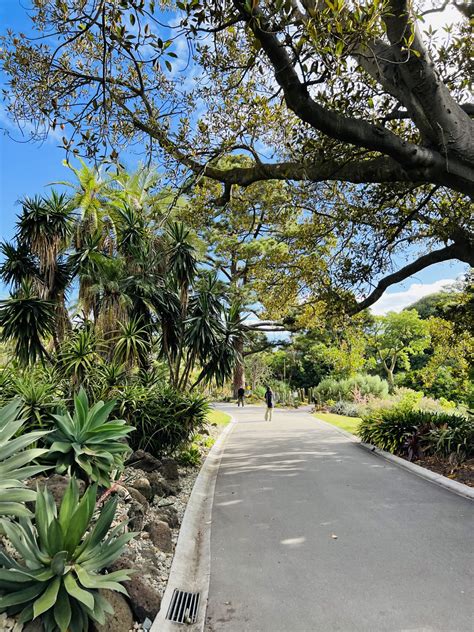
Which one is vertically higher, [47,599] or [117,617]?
[47,599]

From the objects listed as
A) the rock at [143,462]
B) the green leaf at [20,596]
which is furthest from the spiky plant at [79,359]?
the green leaf at [20,596]

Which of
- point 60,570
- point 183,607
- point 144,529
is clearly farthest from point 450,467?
point 60,570

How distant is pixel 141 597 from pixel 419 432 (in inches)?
320

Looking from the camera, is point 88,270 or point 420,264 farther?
point 88,270

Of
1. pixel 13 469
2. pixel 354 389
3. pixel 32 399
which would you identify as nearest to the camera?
pixel 13 469

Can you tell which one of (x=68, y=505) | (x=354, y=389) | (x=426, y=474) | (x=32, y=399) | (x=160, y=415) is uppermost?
(x=32, y=399)

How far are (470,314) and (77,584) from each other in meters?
10.1

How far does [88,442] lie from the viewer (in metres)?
4.68

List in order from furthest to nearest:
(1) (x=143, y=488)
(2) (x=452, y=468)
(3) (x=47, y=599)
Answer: (2) (x=452, y=468) → (1) (x=143, y=488) → (3) (x=47, y=599)

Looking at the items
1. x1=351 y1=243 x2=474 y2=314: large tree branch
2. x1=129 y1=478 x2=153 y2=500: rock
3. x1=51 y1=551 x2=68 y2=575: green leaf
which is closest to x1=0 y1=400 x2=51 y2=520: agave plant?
x1=51 y1=551 x2=68 y2=575: green leaf

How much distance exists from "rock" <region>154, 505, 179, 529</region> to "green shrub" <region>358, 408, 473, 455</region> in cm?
600

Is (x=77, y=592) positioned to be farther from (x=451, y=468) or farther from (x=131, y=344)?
(x=451, y=468)

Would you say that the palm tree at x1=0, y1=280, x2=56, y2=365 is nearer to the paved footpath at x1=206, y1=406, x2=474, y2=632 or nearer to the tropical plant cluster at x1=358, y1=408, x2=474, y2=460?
the paved footpath at x1=206, y1=406, x2=474, y2=632

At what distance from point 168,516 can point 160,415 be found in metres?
3.24
